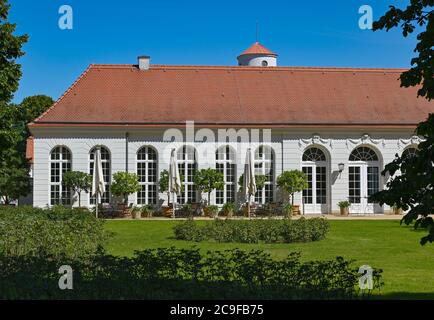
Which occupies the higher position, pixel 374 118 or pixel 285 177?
pixel 374 118

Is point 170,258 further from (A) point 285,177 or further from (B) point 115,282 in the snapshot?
(A) point 285,177

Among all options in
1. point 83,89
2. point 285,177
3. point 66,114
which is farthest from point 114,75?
point 285,177

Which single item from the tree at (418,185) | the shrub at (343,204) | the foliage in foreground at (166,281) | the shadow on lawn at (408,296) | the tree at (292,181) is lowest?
the shadow on lawn at (408,296)

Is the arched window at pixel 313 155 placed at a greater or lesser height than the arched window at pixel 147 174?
greater

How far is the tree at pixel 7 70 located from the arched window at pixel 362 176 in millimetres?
18415

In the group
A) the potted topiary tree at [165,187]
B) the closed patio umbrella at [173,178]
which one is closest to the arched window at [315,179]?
the potted topiary tree at [165,187]

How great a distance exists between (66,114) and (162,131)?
15.3 ft

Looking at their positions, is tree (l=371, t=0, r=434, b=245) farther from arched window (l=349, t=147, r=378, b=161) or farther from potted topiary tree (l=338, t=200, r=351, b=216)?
arched window (l=349, t=147, r=378, b=161)

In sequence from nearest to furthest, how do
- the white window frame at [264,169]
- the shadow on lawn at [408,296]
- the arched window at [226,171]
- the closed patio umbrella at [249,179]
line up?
1. the shadow on lawn at [408,296]
2. the closed patio umbrella at [249,179]
3. the arched window at [226,171]
4. the white window frame at [264,169]

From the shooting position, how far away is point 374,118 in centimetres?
3209

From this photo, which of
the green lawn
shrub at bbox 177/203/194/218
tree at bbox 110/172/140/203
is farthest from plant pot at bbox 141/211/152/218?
the green lawn

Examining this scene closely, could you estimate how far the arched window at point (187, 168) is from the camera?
3133cm

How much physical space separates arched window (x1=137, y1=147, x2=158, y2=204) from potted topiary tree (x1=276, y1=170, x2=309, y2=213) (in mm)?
5987

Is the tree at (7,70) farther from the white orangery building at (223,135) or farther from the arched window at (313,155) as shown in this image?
the arched window at (313,155)
